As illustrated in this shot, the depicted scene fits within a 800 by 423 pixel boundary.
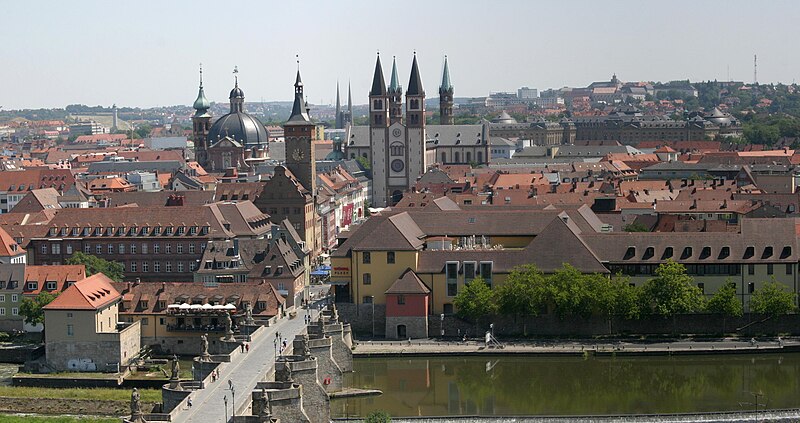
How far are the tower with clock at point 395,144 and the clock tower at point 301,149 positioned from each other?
39.8 metres

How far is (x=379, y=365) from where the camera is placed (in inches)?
2431

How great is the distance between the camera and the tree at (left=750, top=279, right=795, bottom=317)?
2544 inches

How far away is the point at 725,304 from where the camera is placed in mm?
65000

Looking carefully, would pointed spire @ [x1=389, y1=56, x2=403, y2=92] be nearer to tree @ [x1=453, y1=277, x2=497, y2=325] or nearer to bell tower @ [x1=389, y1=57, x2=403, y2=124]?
bell tower @ [x1=389, y1=57, x2=403, y2=124]

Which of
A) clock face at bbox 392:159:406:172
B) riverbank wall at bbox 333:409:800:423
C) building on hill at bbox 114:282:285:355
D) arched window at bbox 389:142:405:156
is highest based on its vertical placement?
arched window at bbox 389:142:405:156

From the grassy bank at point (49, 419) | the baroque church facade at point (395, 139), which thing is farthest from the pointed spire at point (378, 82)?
the grassy bank at point (49, 419)

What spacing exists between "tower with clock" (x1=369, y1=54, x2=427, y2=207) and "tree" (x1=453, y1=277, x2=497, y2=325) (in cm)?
7423

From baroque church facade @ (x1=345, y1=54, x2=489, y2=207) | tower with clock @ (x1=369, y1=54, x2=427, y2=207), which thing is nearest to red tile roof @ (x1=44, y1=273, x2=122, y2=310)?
baroque church facade @ (x1=345, y1=54, x2=489, y2=207)

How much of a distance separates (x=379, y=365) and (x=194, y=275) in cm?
1749

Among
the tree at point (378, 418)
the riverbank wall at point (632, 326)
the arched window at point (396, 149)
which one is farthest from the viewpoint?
the arched window at point (396, 149)

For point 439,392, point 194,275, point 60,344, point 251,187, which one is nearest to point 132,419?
point 439,392

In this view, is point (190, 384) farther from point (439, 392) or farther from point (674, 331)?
point (674, 331)

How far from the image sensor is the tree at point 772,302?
64.6 metres

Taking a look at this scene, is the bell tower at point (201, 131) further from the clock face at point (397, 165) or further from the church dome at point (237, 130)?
the clock face at point (397, 165)
